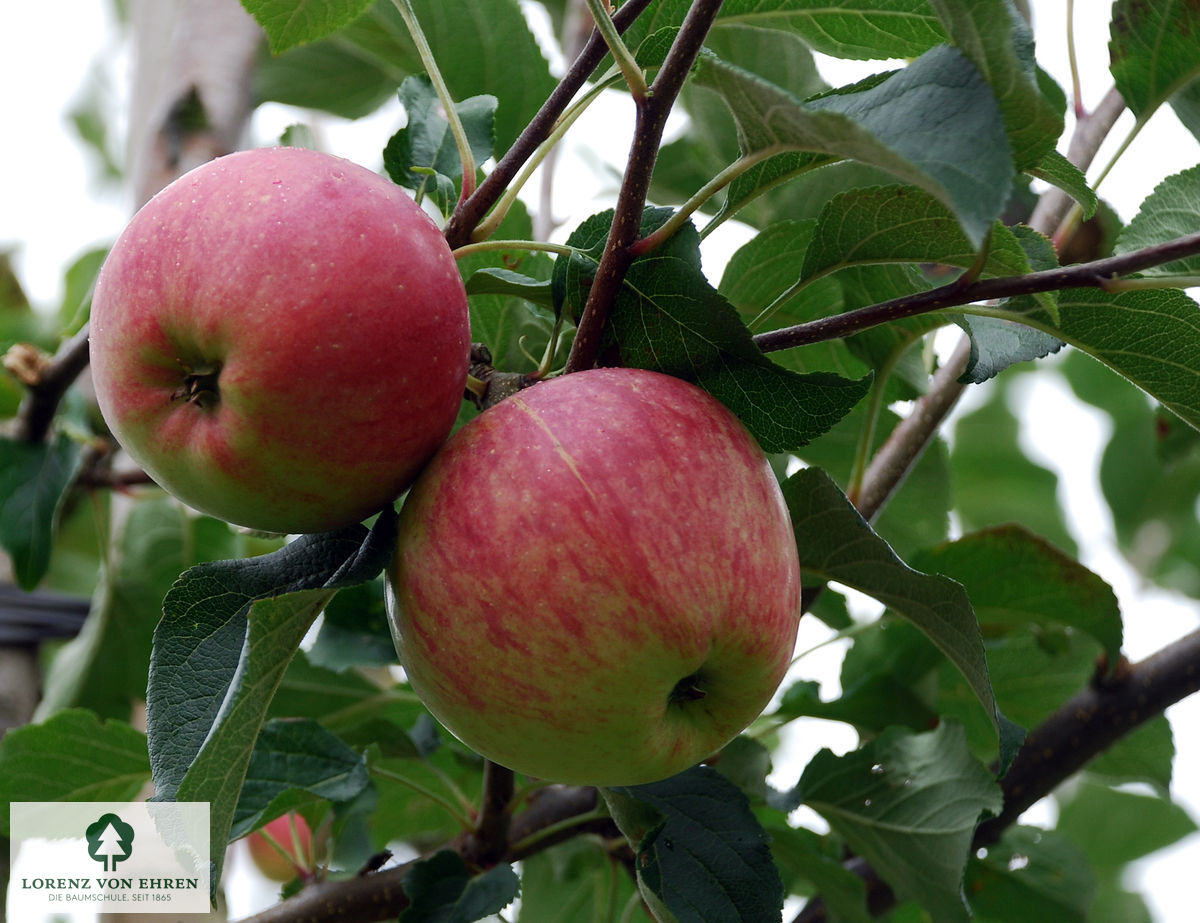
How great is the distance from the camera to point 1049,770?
1.05m

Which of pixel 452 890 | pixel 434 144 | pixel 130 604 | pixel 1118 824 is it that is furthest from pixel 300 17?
pixel 1118 824

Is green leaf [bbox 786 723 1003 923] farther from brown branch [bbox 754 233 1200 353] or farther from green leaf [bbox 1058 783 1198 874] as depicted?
green leaf [bbox 1058 783 1198 874]

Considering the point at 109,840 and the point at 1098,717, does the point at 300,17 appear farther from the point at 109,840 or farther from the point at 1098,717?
the point at 1098,717

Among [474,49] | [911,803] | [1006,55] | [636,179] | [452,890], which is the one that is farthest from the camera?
[474,49]

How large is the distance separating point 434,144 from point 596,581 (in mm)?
459

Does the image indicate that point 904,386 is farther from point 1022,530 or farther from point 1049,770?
point 1049,770

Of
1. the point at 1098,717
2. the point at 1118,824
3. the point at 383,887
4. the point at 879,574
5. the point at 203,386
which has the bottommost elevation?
the point at 1118,824

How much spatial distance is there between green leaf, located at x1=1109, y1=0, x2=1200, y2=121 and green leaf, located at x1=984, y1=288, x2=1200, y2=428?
0.71 feet

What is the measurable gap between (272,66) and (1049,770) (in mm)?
1292

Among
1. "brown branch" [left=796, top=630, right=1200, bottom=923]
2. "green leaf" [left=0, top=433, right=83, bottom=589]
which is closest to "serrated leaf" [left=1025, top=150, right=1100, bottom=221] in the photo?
"brown branch" [left=796, top=630, right=1200, bottom=923]

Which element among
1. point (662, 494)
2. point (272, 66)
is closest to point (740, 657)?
point (662, 494)

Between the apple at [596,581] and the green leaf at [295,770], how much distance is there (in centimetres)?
31

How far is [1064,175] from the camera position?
2.13 feet

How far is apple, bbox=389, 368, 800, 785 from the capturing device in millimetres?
598
